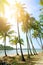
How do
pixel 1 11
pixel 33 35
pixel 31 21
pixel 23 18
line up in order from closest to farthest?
pixel 1 11 < pixel 23 18 < pixel 31 21 < pixel 33 35

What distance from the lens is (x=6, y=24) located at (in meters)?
37.2

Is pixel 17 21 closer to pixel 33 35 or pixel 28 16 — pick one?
pixel 28 16

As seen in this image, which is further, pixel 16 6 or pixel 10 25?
pixel 10 25

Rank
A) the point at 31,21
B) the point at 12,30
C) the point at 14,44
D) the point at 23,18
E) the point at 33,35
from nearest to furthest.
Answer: the point at 23,18 < the point at 31,21 < the point at 12,30 < the point at 14,44 < the point at 33,35

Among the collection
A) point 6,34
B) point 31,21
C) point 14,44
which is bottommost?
point 14,44

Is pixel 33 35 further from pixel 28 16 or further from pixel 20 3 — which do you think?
pixel 20 3

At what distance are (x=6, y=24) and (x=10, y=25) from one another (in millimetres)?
1025

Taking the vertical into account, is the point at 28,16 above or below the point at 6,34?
above

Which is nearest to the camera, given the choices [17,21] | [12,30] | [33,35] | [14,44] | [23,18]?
[17,21]

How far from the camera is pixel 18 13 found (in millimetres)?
33844

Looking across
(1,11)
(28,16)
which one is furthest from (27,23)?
(1,11)

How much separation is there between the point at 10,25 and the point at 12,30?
480 centimetres

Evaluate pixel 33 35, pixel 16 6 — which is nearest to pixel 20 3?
pixel 16 6

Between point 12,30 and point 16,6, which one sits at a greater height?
point 16,6
